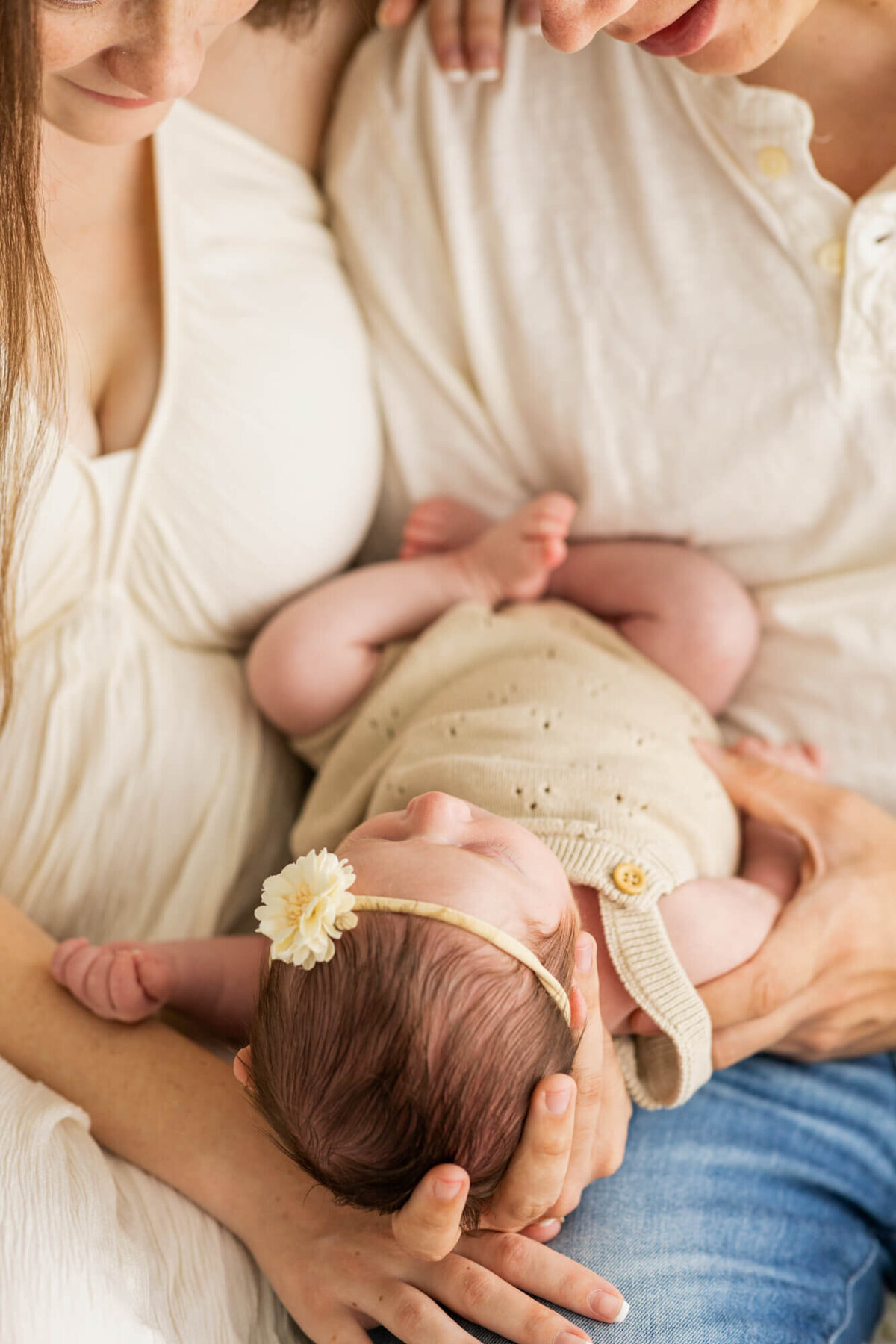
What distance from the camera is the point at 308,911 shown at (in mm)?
885

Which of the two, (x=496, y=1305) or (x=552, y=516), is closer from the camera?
(x=496, y=1305)

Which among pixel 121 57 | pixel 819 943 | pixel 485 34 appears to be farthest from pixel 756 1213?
pixel 485 34

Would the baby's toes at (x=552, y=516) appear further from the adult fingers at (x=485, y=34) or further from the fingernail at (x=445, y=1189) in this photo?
the fingernail at (x=445, y=1189)

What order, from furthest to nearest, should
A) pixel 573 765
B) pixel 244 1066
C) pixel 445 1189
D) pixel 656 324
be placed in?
1. pixel 656 324
2. pixel 573 765
3. pixel 244 1066
4. pixel 445 1189

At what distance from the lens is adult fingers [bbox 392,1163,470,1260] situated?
2.74 ft

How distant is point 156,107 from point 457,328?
49 centimetres

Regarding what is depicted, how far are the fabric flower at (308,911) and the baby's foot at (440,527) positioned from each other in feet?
2.06

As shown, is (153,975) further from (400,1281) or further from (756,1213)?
(756,1213)

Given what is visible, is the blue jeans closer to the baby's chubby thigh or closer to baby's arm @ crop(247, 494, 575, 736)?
the baby's chubby thigh

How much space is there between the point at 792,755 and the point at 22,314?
3.09ft

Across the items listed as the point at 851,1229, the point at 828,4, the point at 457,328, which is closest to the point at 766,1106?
the point at 851,1229

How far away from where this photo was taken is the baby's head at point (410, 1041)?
881mm

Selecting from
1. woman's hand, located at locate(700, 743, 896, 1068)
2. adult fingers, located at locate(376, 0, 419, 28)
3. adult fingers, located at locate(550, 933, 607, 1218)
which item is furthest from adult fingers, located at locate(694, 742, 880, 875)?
adult fingers, located at locate(376, 0, 419, 28)

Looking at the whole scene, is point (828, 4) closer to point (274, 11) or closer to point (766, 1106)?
point (274, 11)
